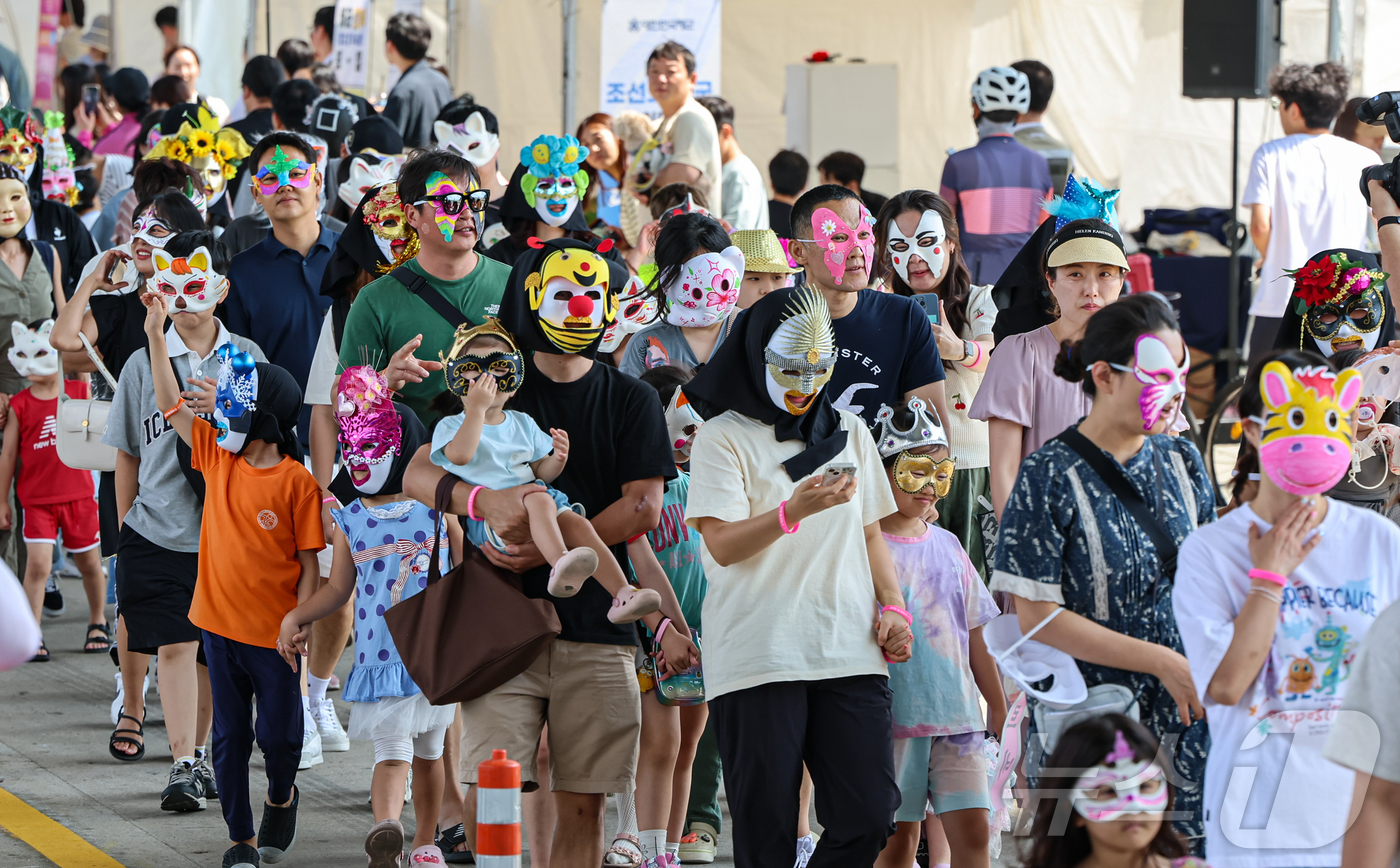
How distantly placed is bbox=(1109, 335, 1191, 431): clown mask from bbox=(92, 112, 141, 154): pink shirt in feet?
36.5

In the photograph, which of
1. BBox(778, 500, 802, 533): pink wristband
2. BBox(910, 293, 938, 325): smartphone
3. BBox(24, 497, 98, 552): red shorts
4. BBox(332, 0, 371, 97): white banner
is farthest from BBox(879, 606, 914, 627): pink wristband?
BBox(332, 0, 371, 97): white banner

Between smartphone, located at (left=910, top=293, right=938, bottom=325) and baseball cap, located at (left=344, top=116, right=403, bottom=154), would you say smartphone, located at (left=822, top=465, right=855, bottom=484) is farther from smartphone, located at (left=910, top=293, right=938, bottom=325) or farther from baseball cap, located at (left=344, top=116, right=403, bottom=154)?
baseball cap, located at (left=344, top=116, right=403, bottom=154)

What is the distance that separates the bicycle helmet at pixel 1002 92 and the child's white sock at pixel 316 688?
4769 mm

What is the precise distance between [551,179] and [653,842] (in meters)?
3.21

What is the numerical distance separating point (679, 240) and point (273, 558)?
5.88ft

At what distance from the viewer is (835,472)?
405cm

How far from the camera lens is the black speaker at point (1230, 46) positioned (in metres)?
12.1

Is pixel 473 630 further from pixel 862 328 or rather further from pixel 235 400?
pixel 862 328

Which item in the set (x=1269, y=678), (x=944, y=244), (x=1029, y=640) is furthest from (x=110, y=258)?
(x=1269, y=678)

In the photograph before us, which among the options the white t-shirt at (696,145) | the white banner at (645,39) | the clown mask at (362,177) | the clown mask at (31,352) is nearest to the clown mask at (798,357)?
the clown mask at (362,177)

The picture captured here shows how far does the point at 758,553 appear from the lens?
14.0 ft

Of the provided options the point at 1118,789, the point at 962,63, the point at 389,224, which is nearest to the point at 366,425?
the point at 389,224

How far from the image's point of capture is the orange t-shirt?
5.45 m

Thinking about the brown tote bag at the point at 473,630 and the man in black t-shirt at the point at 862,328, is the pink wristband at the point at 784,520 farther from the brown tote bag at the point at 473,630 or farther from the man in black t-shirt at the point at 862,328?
the man in black t-shirt at the point at 862,328
